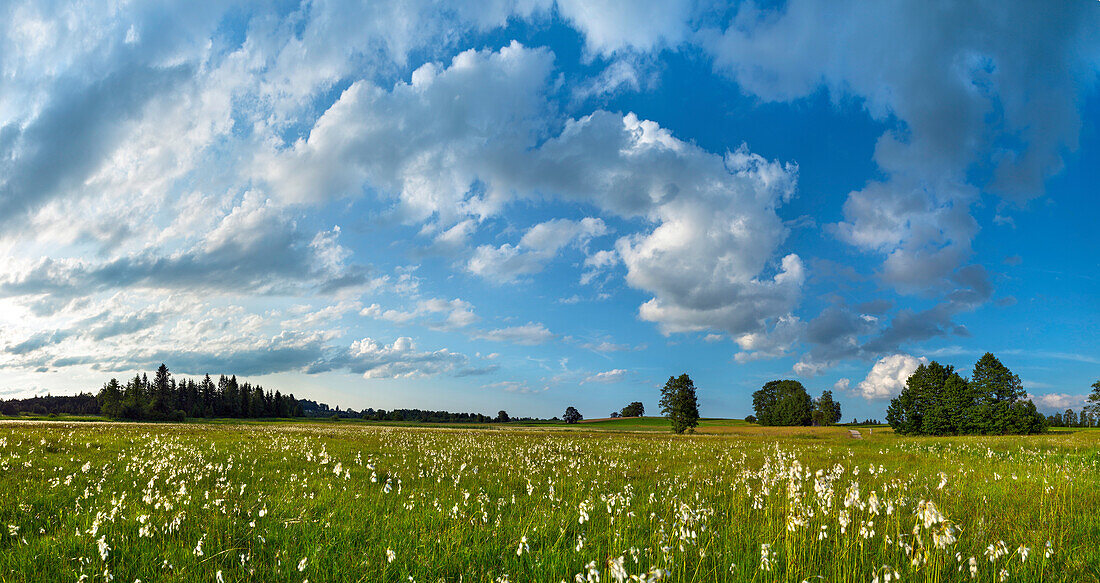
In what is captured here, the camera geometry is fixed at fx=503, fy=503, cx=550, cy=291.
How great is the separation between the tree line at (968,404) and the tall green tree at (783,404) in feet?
141

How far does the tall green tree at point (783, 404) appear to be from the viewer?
414ft

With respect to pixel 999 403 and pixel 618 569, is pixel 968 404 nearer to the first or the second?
pixel 999 403

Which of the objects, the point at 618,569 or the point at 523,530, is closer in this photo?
the point at 618,569

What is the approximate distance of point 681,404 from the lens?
7431 centimetres

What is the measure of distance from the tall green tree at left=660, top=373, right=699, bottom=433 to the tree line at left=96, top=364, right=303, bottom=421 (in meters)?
109

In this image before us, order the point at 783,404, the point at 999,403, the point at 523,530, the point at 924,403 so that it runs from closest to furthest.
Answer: the point at 523,530 < the point at 999,403 < the point at 924,403 < the point at 783,404

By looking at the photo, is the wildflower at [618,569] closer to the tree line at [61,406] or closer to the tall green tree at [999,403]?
the tall green tree at [999,403]

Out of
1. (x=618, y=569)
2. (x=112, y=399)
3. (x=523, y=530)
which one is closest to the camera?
(x=618, y=569)

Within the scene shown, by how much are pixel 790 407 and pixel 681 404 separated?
6876 cm

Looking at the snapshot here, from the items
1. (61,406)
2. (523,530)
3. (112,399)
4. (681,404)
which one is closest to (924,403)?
(681,404)

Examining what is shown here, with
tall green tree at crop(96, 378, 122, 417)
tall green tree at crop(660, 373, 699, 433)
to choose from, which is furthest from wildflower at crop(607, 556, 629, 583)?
tall green tree at crop(96, 378, 122, 417)

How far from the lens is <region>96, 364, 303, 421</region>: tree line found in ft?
377

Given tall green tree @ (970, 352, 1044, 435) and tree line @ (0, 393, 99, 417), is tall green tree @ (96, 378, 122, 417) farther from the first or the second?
tall green tree @ (970, 352, 1044, 435)

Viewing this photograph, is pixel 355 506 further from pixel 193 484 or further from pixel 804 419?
pixel 804 419
